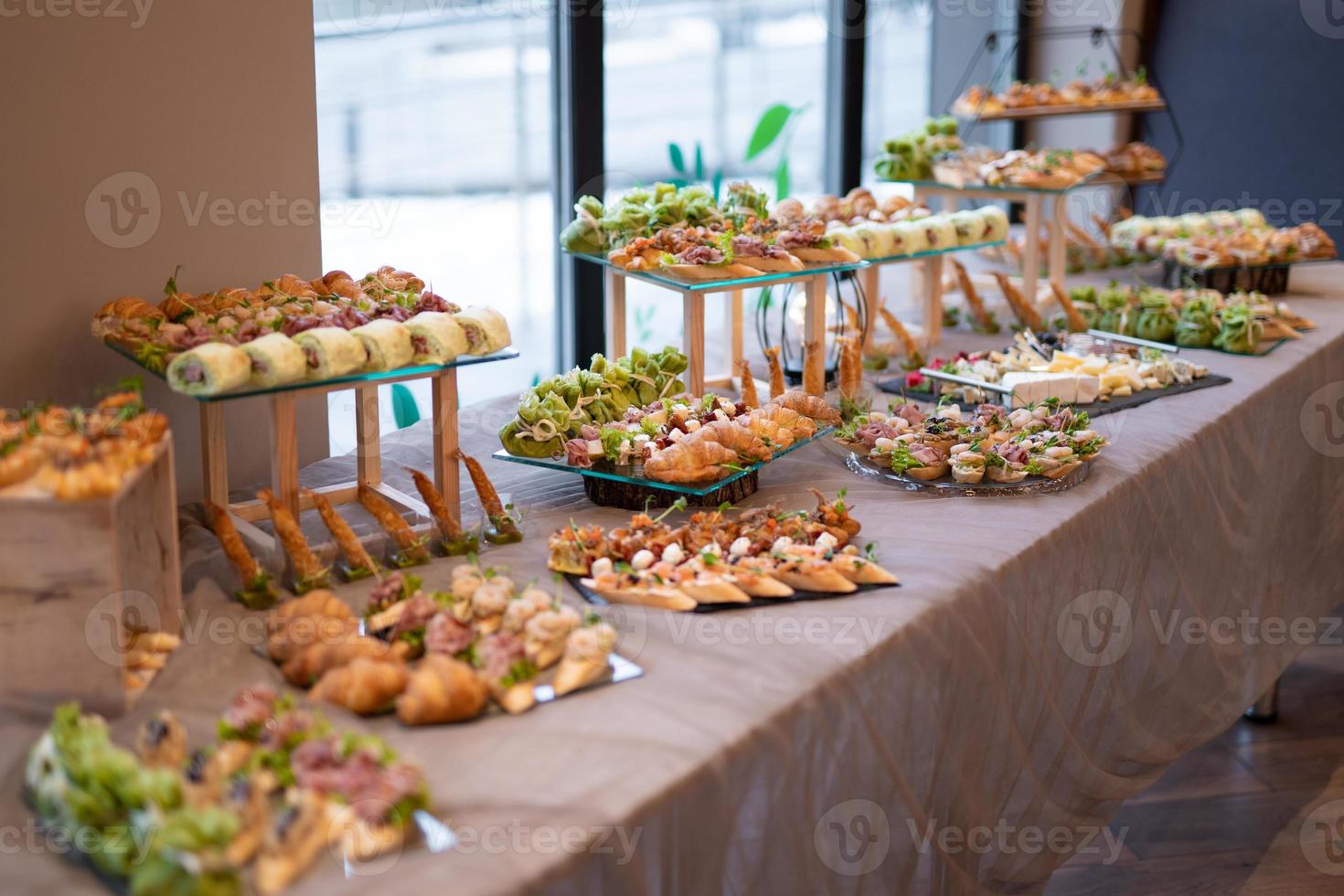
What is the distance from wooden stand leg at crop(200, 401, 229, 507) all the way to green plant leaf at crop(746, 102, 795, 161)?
2421 millimetres

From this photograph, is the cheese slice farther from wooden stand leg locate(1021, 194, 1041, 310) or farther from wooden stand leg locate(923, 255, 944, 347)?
wooden stand leg locate(1021, 194, 1041, 310)

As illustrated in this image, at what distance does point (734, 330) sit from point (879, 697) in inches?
54.6

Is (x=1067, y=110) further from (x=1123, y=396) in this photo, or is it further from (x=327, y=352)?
(x=327, y=352)

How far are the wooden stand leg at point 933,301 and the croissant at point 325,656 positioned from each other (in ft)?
6.91

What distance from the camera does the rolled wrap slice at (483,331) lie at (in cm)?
180

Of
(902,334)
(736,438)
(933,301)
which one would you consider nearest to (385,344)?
(736,438)

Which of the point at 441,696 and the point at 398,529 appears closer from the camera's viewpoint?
the point at 441,696

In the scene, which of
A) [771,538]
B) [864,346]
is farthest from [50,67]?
[864,346]

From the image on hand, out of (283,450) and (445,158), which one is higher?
(445,158)

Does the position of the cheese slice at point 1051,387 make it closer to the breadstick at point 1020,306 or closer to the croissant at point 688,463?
the breadstick at point 1020,306

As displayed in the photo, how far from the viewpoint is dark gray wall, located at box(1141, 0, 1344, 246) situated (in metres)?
4.60

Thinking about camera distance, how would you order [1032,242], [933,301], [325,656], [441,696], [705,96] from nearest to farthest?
[441,696] < [325,656] < [933,301] < [1032,242] < [705,96]

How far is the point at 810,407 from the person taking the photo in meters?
2.23

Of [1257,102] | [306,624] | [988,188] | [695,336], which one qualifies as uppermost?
[1257,102]
